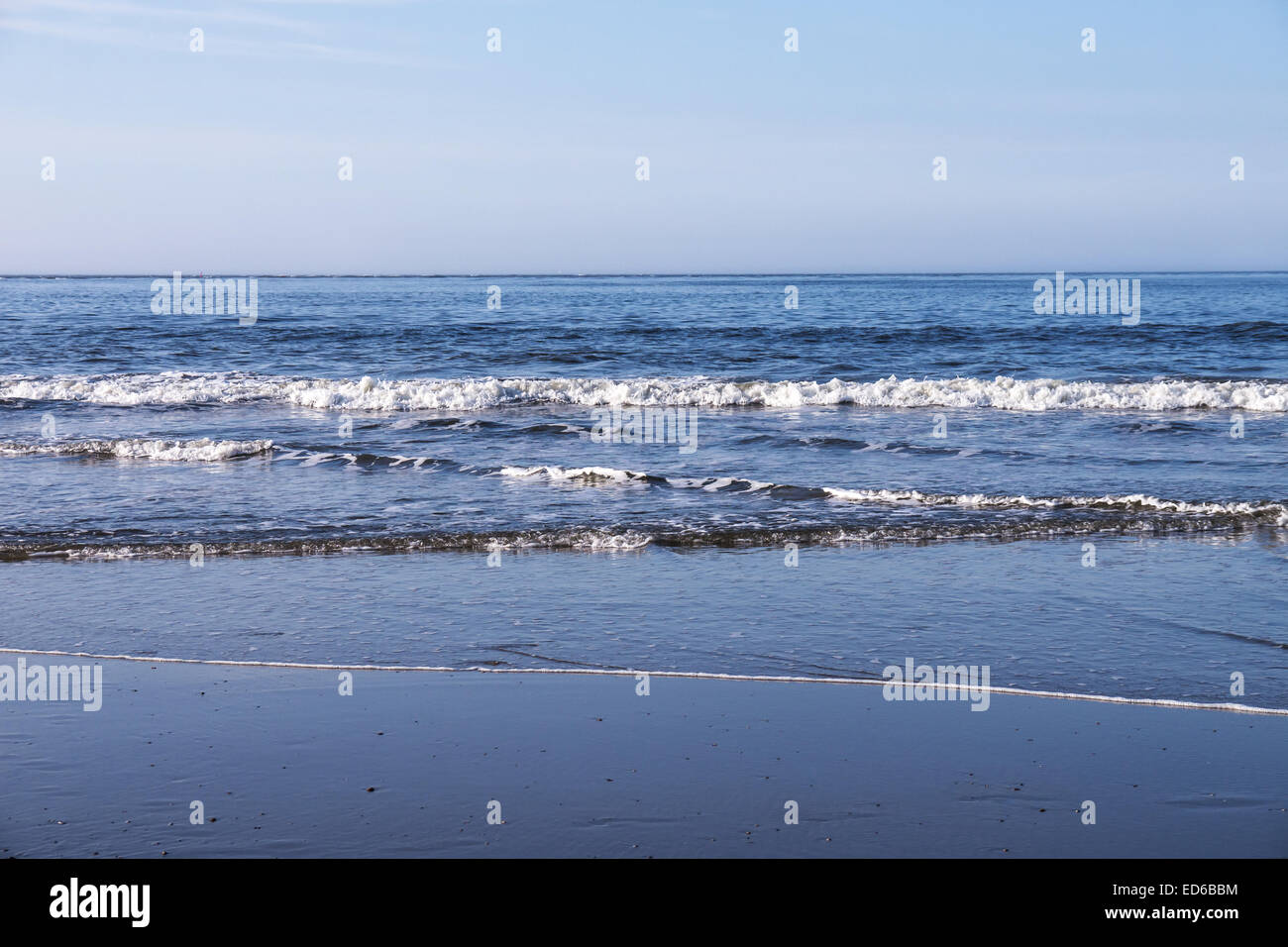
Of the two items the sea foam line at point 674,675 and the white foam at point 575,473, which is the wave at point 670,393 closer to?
the white foam at point 575,473

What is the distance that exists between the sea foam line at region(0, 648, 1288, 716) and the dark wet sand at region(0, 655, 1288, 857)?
0.33ft

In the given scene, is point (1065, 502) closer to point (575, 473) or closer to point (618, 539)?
point (618, 539)

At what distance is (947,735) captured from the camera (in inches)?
231

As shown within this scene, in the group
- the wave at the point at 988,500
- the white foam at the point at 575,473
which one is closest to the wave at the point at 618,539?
the wave at the point at 988,500

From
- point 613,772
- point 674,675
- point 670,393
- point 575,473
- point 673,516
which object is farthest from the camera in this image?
point 670,393

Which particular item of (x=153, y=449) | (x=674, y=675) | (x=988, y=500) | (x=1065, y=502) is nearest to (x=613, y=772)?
(x=674, y=675)

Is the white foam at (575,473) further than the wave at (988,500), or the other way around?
the white foam at (575,473)

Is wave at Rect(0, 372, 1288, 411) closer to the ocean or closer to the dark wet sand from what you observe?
the ocean

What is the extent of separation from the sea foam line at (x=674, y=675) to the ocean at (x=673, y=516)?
8 cm

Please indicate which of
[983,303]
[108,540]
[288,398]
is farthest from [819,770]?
[983,303]

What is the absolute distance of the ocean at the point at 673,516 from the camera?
7641 millimetres

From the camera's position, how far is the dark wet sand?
15.3 feet

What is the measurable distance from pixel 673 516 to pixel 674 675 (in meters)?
5.02

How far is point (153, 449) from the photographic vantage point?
16625 mm
